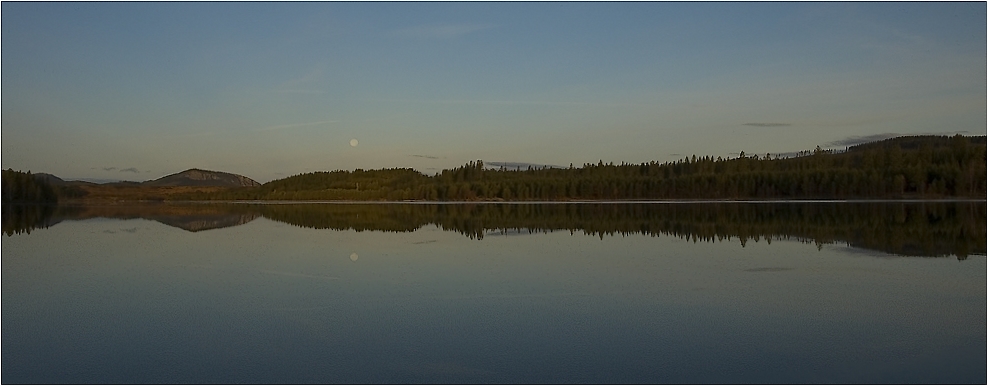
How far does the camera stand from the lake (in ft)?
22.4

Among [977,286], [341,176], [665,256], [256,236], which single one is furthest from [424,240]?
[341,176]

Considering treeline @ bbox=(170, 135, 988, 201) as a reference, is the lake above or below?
below

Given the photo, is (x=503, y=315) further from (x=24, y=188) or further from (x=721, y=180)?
(x=24, y=188)

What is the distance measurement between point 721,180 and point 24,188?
299ft

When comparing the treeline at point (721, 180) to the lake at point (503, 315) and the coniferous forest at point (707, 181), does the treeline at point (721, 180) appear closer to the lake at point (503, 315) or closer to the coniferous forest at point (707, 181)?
the coniferous forest at point (707, 181)

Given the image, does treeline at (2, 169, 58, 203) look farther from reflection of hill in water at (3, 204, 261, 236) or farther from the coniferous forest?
reflection of hill in water at (3, 204, 261, 236)

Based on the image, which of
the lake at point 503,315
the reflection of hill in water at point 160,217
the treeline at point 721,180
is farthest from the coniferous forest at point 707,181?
the lake at point 503,315

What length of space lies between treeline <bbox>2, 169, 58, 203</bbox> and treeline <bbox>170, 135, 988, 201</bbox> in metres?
45.0

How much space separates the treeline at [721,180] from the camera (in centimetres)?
9056

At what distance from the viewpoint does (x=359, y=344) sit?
25.6 ft

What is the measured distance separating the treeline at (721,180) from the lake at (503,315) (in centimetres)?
8138

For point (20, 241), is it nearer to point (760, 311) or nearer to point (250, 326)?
point (250, 326)

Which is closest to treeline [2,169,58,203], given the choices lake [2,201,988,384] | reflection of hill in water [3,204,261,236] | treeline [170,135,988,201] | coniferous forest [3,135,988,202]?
coniferous forest [3,135,988,202]

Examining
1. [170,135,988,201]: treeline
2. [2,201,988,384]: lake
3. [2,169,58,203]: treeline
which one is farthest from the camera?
[2,169,58,203]: treeline
